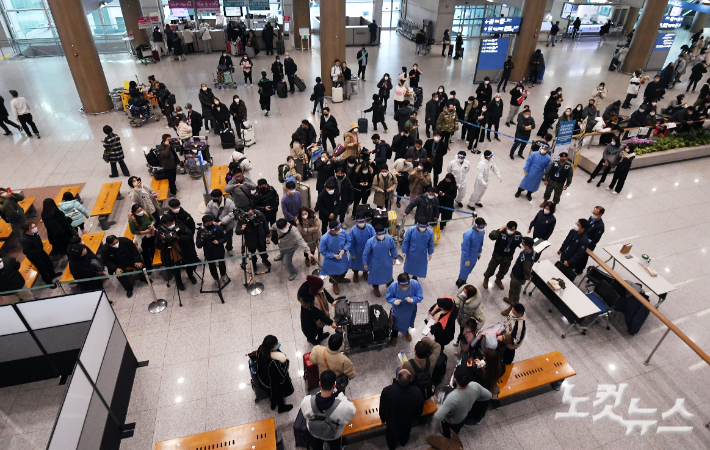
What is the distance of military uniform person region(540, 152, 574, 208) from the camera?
894cm

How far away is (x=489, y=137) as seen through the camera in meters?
13.1

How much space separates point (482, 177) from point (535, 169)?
4.88ft

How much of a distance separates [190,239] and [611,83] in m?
20.0

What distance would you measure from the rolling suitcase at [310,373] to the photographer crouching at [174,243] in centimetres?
285

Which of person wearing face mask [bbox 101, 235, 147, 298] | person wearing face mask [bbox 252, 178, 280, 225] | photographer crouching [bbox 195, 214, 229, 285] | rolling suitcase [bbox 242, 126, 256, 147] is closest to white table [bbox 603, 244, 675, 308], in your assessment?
person wearing face mask [bbox 252, 178, 280, 225]

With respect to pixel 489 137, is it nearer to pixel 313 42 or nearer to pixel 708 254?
pixel 708 254

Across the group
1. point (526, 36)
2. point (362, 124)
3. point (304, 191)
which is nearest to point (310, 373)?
point (304, 191)

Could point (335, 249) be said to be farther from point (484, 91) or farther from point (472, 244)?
point (484, 91)

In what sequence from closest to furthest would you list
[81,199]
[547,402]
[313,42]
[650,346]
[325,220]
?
[547,402] → [650,346] → [325,220] → [81,199] → [313,42]

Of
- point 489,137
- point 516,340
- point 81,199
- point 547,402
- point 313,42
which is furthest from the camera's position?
point 313,42

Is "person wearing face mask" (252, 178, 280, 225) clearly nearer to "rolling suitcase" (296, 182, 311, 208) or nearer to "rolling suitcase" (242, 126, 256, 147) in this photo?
"rolling suitcase" (296, 182, 311, 208)

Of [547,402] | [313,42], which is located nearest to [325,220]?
[547,402]

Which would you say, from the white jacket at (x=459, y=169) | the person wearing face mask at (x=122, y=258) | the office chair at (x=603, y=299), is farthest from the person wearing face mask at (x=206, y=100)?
the office chair at (x=603, y=299)

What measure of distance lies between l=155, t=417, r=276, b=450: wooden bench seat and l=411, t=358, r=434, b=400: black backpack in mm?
1766
